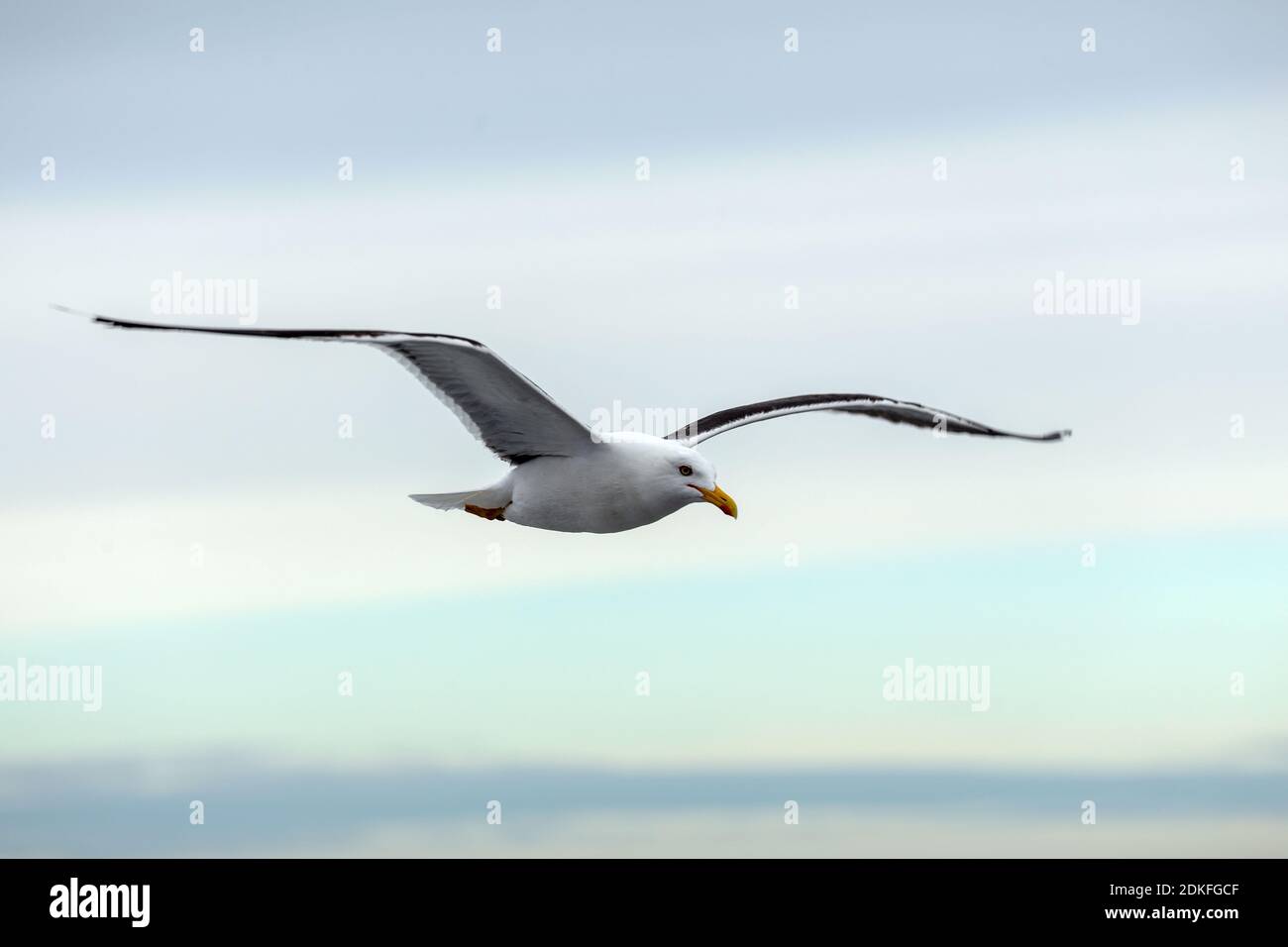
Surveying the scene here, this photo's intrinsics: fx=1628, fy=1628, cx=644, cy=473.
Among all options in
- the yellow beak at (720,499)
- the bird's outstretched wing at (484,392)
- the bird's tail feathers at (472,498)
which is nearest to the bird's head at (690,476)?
the yellow beak at (720,499)

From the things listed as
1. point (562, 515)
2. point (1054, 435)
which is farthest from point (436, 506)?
point (1054, 435)

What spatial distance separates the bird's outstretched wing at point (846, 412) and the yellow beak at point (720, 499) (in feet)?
4.69

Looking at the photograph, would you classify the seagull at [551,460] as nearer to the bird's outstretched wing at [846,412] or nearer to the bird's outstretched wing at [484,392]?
the bird's outstretched wing at [484,392]

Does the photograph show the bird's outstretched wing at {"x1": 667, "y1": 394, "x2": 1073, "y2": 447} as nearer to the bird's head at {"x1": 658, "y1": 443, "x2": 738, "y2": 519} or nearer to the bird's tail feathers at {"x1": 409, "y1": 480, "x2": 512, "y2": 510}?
the bird's head at {"x1": 658, "y1": 443, "x2": 738, "y2": 519}

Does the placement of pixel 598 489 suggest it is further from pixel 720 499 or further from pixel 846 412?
pixel 846 412

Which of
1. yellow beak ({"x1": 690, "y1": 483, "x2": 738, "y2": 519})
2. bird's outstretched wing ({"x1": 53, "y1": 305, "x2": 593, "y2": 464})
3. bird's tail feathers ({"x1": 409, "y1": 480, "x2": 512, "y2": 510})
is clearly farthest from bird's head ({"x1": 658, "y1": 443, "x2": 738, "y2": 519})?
bird's tail feathers ({"x1": 409, "y1": 480, "x2": 512, "y2": 510})

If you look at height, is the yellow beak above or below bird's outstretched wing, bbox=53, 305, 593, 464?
below

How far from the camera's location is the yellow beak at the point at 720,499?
14.4m

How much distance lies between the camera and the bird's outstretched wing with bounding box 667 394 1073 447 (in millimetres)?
16609

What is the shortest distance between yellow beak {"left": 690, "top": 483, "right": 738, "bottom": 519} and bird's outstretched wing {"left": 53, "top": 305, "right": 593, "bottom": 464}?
3.81 ft

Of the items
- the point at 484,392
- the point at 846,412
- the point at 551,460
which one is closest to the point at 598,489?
the point at 551,460

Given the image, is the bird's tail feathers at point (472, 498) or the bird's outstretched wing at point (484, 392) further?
the bird's tail feathers at point (472, 498)

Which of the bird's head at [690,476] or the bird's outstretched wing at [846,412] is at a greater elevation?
the bird's outstretched wing at [846,412]

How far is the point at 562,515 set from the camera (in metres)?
15.0
